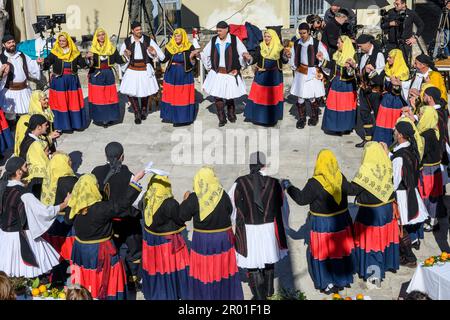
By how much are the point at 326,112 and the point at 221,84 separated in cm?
156

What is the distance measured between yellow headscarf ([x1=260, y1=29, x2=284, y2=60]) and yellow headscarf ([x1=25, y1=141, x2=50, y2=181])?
160 inches

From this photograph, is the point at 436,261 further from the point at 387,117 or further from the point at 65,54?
the point at 65,54

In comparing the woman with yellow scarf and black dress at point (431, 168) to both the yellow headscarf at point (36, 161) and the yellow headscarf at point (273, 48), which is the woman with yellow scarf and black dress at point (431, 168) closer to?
the yellow headscarf at point (273, 48)

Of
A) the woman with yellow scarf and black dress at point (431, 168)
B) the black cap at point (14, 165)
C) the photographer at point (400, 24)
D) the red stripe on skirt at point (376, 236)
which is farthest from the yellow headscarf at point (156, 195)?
the photographer at point (400, 24)

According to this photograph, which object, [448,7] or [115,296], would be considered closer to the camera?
[115,296]

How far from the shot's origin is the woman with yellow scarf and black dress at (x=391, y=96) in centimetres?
1040

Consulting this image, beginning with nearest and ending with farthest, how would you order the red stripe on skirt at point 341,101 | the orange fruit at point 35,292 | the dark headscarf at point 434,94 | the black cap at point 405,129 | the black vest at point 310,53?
the orange fruit at point 35,292 → the black cap at point 405,129 → the dark headscarf at point 434,94 → the red stripe on skirt at point 341,101 → the black vest at point 310,53

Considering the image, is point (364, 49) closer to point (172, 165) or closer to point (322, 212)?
point (172, 165)

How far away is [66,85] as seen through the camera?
11961 mm

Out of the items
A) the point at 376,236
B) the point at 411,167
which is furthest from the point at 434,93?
the point at 376,236

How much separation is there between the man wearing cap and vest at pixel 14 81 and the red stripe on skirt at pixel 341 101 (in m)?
4.20

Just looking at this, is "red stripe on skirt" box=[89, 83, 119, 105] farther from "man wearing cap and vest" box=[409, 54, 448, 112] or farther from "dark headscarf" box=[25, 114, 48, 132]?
"man wearing cap and vest" box=[409, 54, 448, 112]

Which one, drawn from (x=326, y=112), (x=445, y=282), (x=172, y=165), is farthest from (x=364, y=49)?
(x=445, y=282)

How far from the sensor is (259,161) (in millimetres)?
7578
